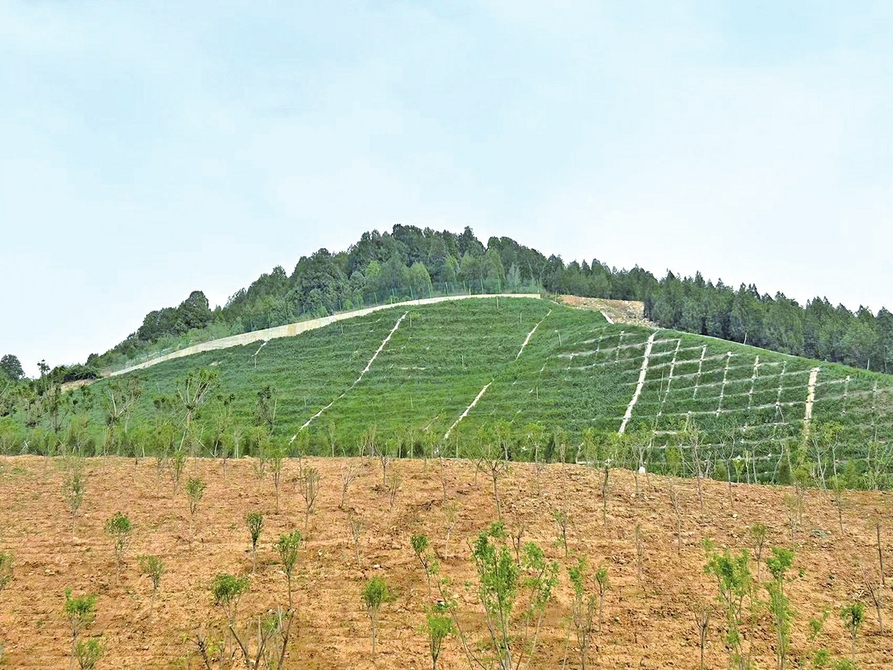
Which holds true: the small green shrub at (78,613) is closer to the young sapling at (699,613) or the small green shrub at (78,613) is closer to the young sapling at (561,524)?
the young sapling at (561,524)

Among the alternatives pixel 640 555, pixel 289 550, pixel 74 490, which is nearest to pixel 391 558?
pixel 289 550

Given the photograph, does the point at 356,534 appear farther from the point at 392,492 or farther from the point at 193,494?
the point at 193,494

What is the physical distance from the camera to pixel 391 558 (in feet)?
56.6

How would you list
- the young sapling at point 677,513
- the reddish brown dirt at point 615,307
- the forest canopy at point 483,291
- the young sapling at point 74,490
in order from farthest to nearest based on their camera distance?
the reddish brown dirt at point 615,307
the forest canopy at point 483,291
the young sapling at point 74,490
the young sapling at point 677,513

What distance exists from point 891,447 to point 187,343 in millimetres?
82064

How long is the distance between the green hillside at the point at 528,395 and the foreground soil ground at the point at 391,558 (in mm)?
3562

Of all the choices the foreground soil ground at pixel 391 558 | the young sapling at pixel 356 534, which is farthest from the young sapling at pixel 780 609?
the young sapling at pixel 356 534

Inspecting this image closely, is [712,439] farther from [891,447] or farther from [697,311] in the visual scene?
[697,311]

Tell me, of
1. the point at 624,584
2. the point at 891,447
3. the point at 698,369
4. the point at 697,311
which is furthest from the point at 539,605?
the point at 697,311

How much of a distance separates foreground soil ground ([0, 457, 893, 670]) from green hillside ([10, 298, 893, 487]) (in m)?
3.56

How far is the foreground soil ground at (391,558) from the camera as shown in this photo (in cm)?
1338

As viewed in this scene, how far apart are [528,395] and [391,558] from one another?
46287 mm

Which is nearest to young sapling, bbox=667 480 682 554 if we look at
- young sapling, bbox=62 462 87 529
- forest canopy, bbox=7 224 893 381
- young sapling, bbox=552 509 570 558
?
young sapling, bbox=552 509 570 558

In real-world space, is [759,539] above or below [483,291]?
below
